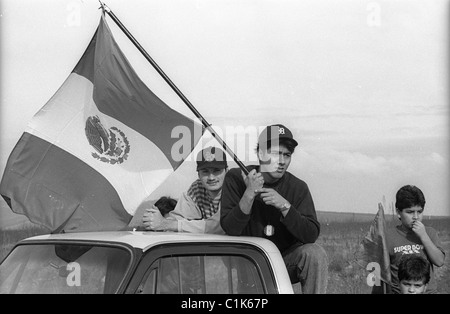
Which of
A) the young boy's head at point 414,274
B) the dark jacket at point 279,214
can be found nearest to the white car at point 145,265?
the dark jacket at point 279,214

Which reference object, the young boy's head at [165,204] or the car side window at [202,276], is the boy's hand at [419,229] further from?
the young boy's head at [165,204]

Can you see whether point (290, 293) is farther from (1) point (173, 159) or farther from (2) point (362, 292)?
(1) point (173, 159)

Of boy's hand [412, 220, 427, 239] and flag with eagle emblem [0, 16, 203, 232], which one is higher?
flag with eagle emblem [0, 16, 203, 232]

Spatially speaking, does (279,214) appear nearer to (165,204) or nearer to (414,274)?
(414,274)

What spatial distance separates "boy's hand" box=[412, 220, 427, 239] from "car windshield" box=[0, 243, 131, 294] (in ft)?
6.53

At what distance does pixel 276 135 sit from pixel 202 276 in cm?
126

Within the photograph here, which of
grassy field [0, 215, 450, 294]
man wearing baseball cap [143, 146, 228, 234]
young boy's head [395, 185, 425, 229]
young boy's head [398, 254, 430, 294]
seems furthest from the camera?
grassy field [0, 215, 450, 294]

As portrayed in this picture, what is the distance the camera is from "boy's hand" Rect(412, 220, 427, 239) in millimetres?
4855

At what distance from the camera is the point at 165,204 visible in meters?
5.76

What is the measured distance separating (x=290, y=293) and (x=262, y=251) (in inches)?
11.6

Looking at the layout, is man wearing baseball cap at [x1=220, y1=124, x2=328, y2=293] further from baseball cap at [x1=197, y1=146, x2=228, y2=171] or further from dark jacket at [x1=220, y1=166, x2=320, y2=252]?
baseball cap at [x1=197, y1=146, x2=228, y2=171]

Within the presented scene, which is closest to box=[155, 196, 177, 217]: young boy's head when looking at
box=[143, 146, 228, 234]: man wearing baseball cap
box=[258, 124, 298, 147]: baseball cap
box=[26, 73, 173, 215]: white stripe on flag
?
box=[26, 73, 173, 215]: white stripe on flag

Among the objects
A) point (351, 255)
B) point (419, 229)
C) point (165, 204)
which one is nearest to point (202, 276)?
point (419, 229)
